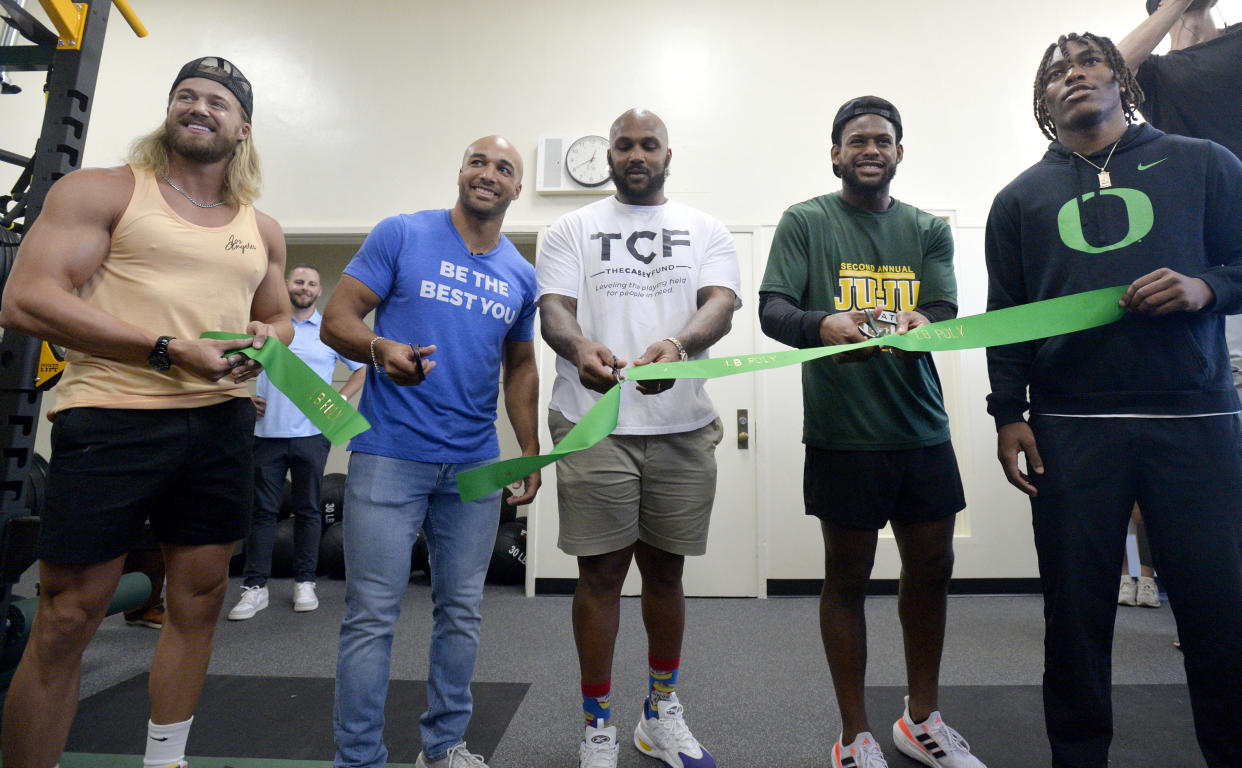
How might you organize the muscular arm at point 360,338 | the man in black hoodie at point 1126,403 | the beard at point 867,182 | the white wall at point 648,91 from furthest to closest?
the white wall at point 648,91 < the beard at point 867,182 < the muscular arm at point 360,338 < the man in black hoodie at point 1126,403

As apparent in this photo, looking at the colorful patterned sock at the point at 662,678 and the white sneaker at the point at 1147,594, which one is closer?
the colorful patterned sock at the point at 662,678

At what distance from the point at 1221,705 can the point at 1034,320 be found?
76cm

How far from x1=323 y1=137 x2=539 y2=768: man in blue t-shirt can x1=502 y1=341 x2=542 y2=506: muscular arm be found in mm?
12

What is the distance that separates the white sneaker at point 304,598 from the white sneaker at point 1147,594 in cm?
418

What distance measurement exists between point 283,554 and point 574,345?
3.22 metres

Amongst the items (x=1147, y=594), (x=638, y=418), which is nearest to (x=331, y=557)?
(x=638, y=418)

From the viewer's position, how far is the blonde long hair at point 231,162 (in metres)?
1.33

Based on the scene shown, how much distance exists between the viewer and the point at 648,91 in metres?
3.88

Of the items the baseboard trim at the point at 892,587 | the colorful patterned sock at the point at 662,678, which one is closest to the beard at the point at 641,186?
the colorful patterned sock at the point at 662,678

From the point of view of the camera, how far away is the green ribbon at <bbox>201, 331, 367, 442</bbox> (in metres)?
1.20

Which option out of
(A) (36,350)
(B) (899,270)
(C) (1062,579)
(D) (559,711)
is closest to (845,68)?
(B) (899,270)

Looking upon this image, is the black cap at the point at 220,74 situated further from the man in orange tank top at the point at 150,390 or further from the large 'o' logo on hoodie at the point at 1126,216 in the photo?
the large 'o' logo on hoodie at the point at 1126,216

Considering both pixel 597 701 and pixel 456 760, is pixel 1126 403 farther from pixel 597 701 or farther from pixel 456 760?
pixel 456 760

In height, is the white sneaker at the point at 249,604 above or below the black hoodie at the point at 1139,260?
below
